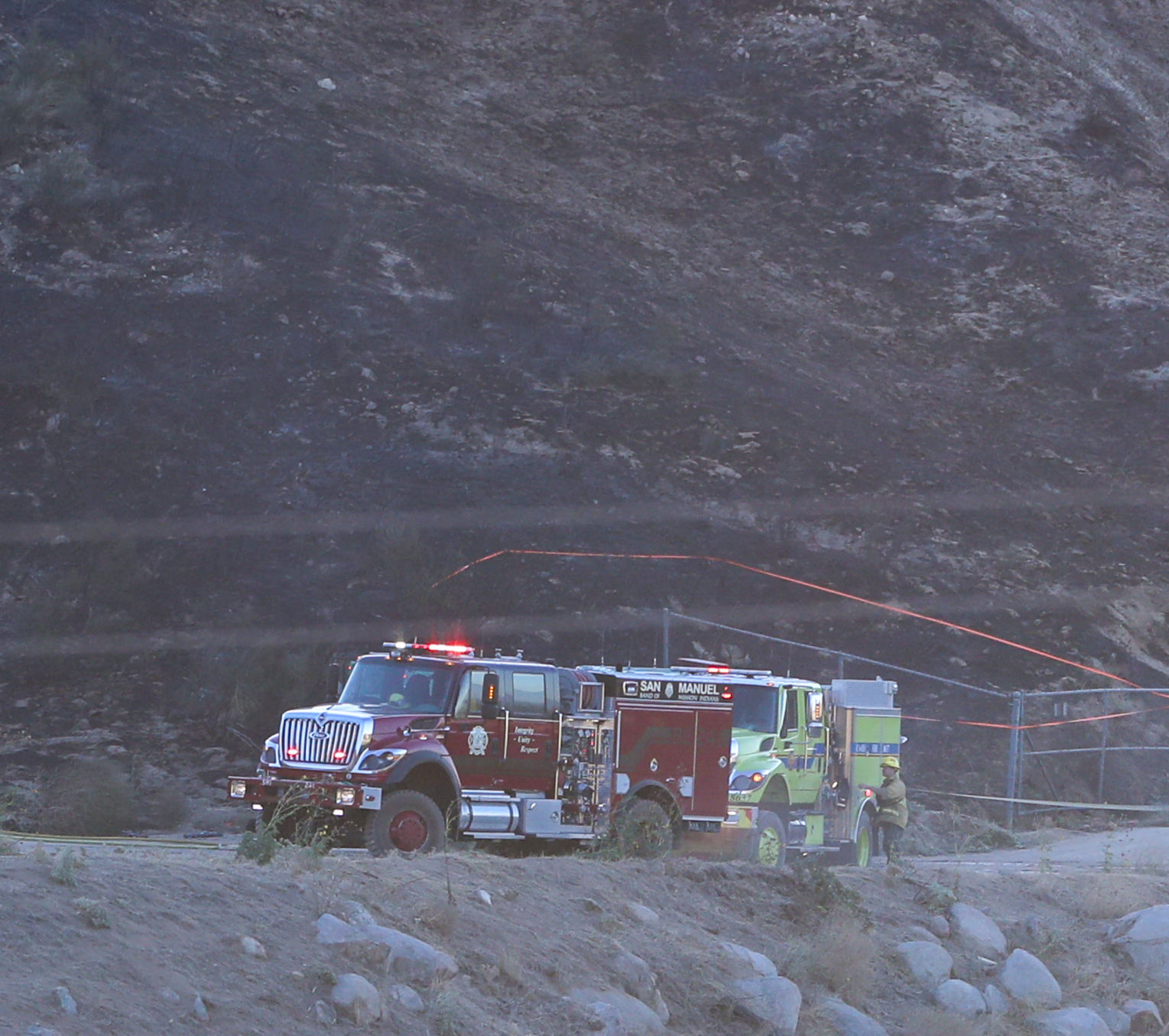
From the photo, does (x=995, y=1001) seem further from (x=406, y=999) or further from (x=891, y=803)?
(x=891, y=803)

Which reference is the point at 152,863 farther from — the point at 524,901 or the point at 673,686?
the point at 673,686

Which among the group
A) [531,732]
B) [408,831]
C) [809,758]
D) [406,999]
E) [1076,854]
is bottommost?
[406,999]

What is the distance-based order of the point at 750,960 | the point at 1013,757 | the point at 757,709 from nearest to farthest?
the point at 750,960 < the point at 757,709 < the point at 1013,757

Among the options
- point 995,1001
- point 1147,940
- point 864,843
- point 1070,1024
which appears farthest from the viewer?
point 864,843

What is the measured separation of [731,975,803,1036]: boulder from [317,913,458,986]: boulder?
2733 mm

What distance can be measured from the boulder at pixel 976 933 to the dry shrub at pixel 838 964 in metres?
1.66

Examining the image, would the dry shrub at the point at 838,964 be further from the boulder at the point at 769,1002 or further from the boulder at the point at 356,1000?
the boulder at the point at 356,1000

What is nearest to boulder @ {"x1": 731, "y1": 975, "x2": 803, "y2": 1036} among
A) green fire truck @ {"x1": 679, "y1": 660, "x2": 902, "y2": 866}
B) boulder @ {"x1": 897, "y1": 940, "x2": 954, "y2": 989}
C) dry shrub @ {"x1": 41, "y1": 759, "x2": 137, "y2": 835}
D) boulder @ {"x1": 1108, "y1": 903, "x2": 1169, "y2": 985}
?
boulder @ {"x1": 897, "y1": 940, "x2": 954, "y2": 989}

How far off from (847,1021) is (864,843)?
25.9 ft

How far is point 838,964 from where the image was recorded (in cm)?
1276

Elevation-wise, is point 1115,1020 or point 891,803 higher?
point 891,803

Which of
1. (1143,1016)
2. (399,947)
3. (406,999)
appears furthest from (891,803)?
(406,999)

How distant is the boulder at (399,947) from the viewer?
949 cm

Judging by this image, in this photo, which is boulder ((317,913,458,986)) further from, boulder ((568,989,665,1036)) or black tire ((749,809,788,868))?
black tire ((749,809,788,868))
